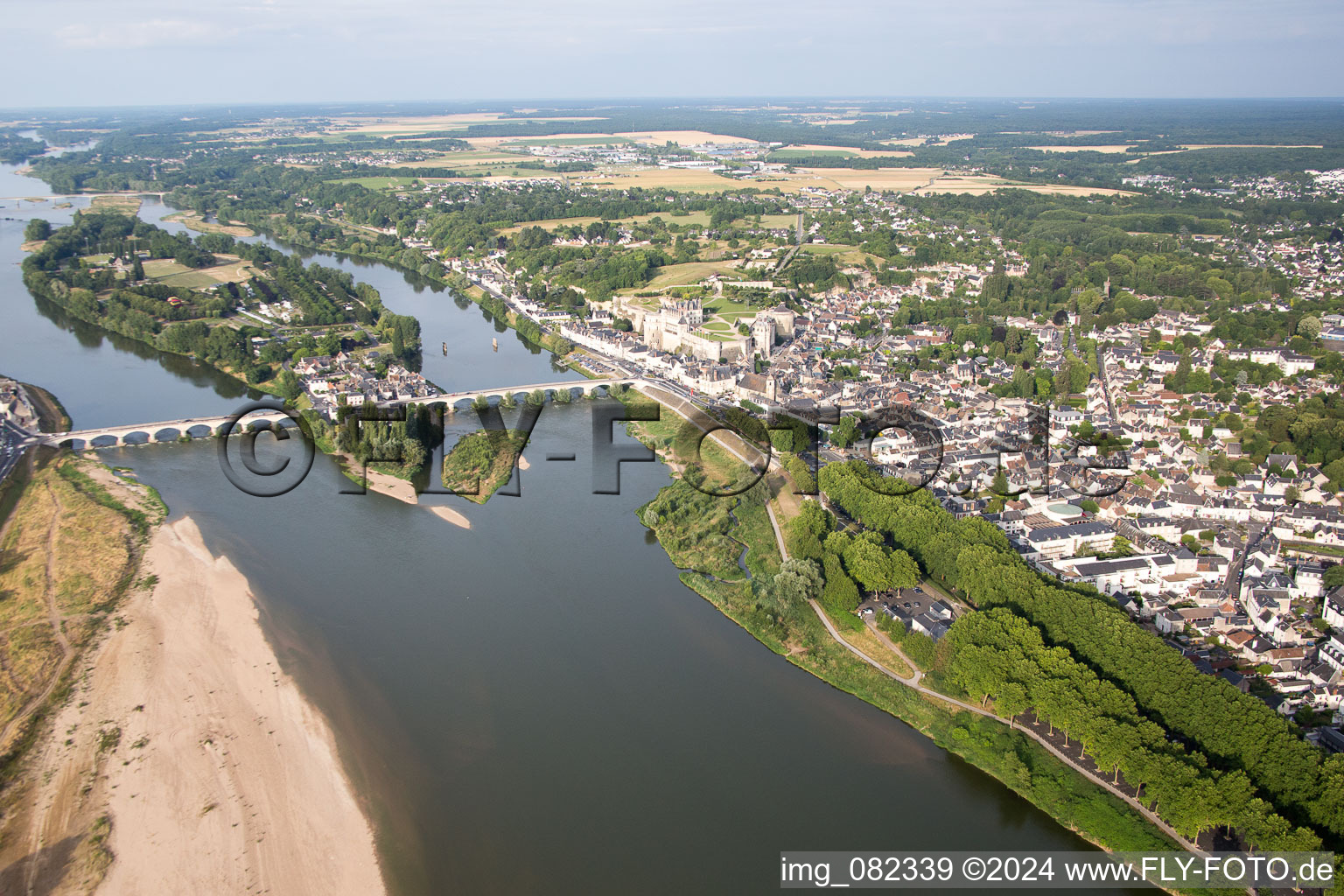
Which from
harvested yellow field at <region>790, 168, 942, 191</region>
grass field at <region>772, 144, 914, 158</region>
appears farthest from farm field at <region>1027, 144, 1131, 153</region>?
harvested yellow field at <region>790, 168, 942, 191</region>

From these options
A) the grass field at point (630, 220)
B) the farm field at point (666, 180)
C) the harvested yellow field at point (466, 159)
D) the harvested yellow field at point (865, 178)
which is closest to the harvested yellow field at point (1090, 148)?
the harvested yellow field at point (865, 178)

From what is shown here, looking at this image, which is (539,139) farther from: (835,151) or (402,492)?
(402,492)

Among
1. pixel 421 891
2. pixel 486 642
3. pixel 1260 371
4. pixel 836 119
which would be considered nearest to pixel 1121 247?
pixel 1260 371

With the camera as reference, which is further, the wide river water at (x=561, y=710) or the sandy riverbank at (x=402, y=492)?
the sandy riverbank at (x=402, y=492)

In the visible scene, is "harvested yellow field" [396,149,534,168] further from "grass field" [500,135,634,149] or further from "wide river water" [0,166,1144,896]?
"wide river water" [0,166,1144,896]

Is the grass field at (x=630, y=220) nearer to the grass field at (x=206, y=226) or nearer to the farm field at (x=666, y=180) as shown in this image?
the farm field at (x=666, y=180)

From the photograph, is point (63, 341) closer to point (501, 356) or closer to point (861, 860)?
point (501, 356)
